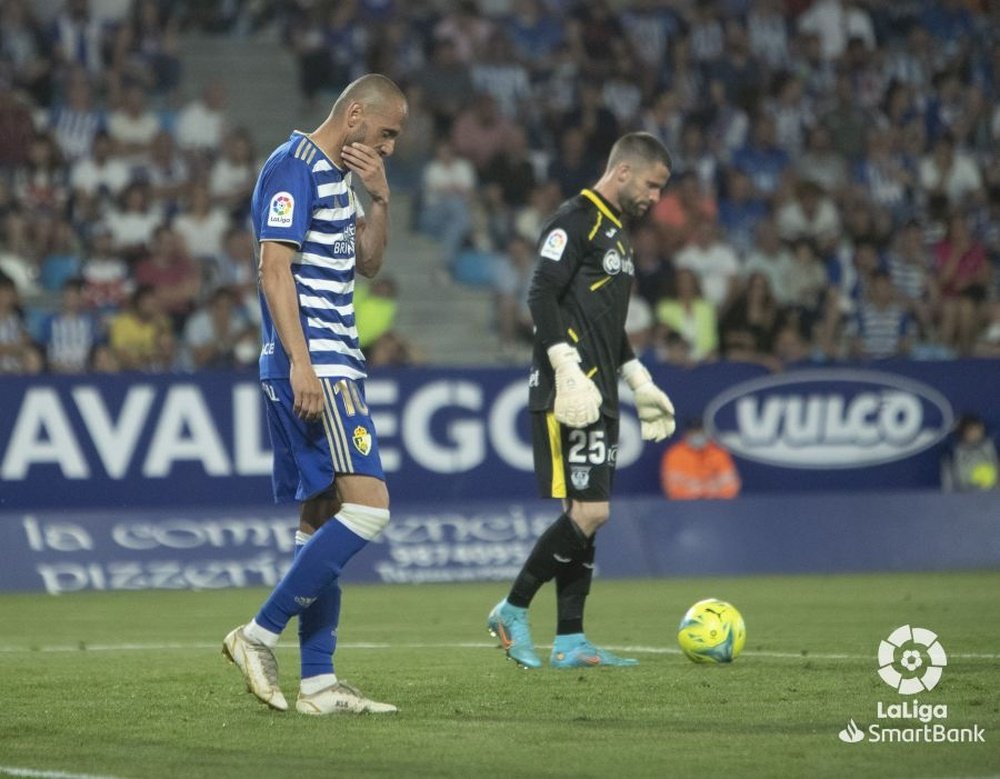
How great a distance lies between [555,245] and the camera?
9039 mm

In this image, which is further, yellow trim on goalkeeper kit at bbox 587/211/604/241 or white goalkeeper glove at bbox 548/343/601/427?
yellow trim on goalkeeper kit at bbox 587/211/604/241

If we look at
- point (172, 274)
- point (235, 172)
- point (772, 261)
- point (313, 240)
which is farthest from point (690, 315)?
point (313, 240)

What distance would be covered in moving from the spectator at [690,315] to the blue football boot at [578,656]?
31.9ft

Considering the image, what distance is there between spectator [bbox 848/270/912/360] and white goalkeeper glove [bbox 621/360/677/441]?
10001 millimetres

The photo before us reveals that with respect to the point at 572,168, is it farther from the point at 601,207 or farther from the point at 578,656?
the point at 578,656

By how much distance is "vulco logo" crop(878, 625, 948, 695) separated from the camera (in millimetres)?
7660

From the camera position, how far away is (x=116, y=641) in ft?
34.4

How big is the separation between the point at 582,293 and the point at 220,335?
28.5 ft

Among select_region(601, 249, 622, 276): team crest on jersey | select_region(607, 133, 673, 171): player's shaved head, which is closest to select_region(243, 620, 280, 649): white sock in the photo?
select_region(601, 249, 622, 276): team crest on jersey

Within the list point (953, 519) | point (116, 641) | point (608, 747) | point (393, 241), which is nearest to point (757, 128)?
point (393, 241)

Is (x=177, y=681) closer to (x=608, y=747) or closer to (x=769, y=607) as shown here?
(x=608, y=747)

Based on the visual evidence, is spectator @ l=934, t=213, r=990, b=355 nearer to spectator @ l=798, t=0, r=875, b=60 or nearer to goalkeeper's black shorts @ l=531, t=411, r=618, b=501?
spectator @ l=798, t=0, r=875, b=60

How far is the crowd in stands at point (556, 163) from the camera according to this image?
702 inches

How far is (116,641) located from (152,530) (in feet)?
14.0
